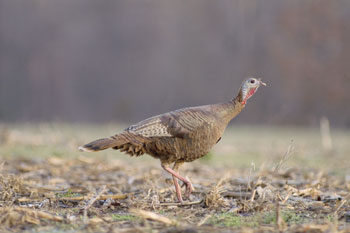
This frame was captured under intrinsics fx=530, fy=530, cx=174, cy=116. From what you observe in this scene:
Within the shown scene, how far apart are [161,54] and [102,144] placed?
28721 mm

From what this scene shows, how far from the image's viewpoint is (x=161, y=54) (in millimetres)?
33156

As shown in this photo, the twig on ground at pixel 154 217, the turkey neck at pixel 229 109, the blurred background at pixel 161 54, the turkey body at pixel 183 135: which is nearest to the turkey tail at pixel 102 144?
the turkey body at pixel 183 135

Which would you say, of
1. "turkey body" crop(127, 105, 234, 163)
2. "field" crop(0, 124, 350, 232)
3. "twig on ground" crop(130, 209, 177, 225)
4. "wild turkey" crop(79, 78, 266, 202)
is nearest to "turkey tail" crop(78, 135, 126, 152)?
"wild turkey" crop(79, 78, 266, 202)

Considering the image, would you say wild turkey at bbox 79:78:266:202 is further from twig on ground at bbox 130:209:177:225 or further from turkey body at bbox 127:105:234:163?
twig on ground at bbox 130:209:177:225

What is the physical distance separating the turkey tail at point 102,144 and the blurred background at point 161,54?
24.9m

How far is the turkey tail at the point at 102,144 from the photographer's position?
4688mm

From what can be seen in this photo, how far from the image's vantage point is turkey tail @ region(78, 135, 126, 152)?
4.69 m

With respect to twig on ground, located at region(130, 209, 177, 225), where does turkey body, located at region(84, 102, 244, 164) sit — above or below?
above

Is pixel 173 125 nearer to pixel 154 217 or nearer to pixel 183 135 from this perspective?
pixel 183 135

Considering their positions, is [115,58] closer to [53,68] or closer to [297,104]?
[53,68]

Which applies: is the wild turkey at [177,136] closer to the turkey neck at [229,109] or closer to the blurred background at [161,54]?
the turkey neck at [229,109]

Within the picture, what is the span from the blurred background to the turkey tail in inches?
980

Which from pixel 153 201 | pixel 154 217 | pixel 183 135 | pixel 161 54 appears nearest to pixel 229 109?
pixel 183 135

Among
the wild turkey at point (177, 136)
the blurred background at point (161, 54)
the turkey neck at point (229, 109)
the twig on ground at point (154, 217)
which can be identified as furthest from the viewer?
the blurred background at point (161, 54)
